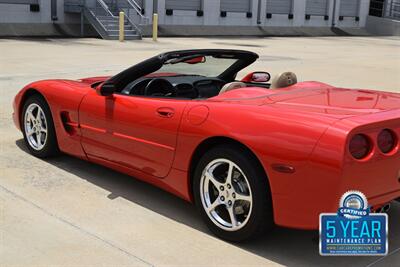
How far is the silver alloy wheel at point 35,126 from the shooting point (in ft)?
16.7

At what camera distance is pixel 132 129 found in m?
4.05

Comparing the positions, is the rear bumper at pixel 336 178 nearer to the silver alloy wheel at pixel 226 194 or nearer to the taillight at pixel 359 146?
the taillight at pixel 359 146

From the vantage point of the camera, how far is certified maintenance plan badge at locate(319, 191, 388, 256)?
9.72ft

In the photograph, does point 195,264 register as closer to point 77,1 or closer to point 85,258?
point 85,258

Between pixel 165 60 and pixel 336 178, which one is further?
pixel 165 60

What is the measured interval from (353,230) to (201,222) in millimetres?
1213

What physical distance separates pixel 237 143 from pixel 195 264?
0.80m

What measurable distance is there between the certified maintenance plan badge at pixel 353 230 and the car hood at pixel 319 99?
1.80 ft

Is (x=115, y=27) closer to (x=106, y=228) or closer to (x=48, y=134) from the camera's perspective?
(x=48, y=134)

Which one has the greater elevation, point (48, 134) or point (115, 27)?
point (115, 27)

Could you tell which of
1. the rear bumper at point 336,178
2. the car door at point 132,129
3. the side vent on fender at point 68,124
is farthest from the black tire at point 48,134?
the rear bumper at point 336,178

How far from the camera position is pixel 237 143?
11.1 feet

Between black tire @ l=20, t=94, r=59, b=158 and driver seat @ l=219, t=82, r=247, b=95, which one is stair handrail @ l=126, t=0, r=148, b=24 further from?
driver seat @ l=219, t=82, r=247, b=95

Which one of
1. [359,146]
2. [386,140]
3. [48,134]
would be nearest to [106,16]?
[48,134]
